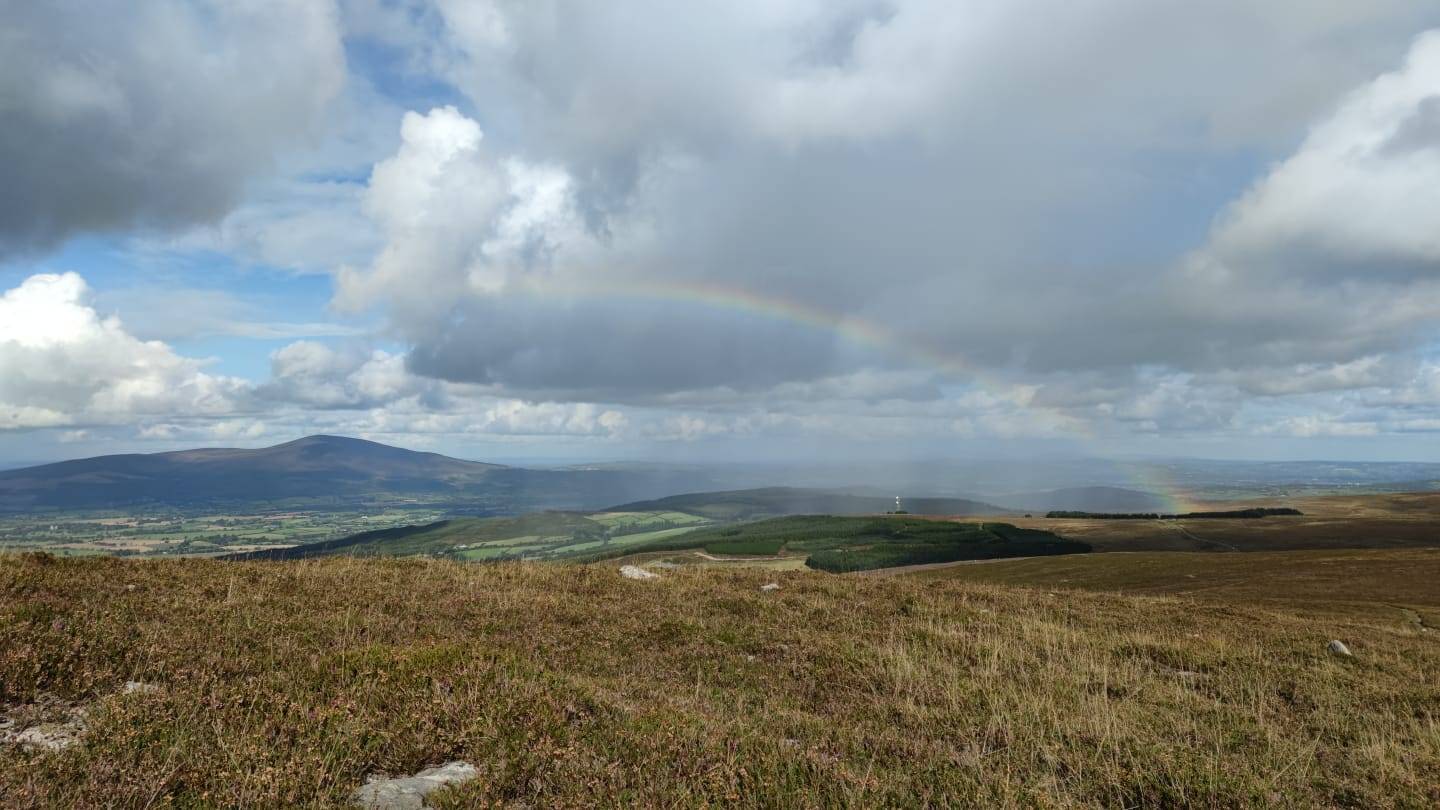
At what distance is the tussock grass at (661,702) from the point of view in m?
6.12

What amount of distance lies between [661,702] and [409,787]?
3.83 metres

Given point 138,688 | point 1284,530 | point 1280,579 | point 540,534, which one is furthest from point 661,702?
point 540,534

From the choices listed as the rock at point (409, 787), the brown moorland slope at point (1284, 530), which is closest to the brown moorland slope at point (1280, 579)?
the brown moorland slope at point (1284, 530)

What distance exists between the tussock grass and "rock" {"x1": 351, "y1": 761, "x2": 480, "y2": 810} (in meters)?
0.17

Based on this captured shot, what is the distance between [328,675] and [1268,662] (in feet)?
61.1

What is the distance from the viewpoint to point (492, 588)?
18609 millimetres

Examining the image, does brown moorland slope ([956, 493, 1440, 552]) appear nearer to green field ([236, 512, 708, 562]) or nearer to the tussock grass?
the tussock grass

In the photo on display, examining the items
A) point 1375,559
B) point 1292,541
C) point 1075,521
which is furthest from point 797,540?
point 1375,559

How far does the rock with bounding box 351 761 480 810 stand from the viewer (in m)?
5.66

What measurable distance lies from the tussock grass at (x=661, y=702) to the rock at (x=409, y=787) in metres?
0.17

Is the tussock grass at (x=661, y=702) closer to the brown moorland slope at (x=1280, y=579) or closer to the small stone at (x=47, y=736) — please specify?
the small stone at (x=47, y=736)

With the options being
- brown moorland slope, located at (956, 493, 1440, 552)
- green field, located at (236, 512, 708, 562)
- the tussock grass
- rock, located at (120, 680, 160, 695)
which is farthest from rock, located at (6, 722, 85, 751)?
green field, located at (236, 512, 708, 562)

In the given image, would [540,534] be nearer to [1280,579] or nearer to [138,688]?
[1280,579]

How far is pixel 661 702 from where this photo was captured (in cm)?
918
